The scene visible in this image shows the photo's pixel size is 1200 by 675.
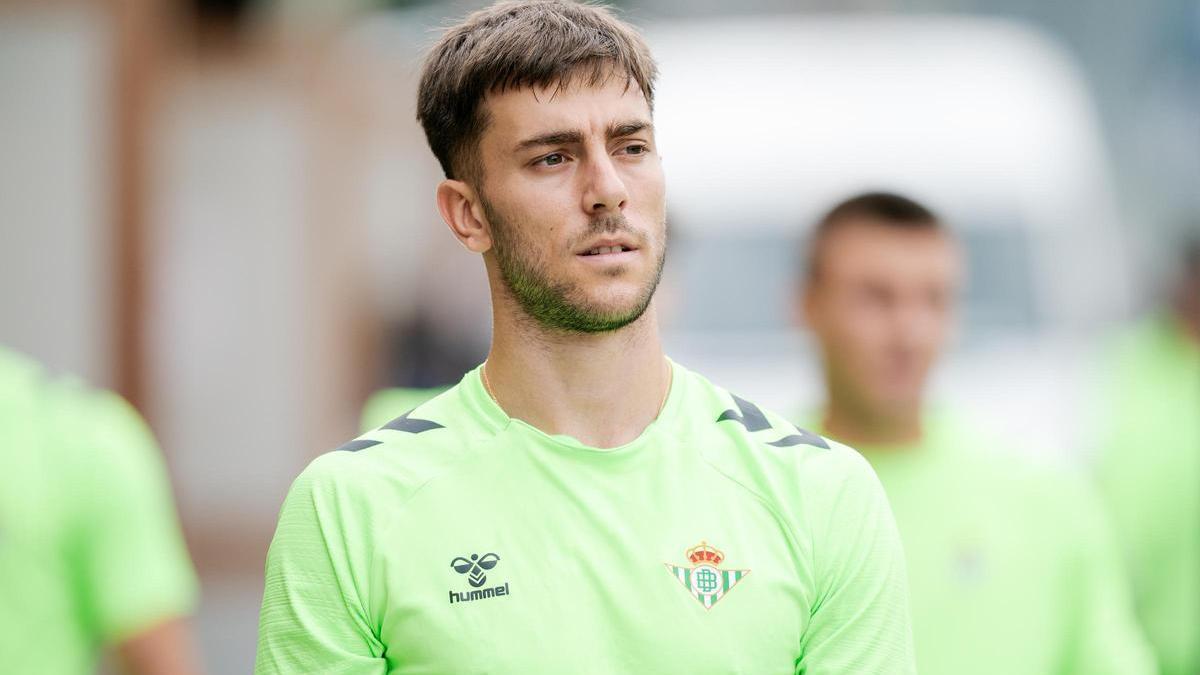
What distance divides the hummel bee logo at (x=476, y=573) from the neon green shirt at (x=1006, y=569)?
162 centimetres

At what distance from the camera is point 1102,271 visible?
12008 millimetres

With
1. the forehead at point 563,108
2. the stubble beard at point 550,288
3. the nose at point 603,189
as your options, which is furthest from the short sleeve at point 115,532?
the nose at point 603,189

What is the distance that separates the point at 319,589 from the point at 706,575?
662 mm

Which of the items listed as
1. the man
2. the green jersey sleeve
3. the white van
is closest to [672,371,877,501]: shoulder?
the man

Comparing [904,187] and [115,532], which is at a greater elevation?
[904,187]

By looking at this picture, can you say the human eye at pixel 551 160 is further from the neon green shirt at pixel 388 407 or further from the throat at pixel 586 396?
the neon green shirt at pixel 388 407

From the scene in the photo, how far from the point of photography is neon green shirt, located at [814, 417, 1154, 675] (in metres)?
4.50

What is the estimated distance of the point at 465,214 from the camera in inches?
137

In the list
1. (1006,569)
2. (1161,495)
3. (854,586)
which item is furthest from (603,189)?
(1161,495)

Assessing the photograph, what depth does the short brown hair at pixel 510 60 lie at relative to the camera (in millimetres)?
3326

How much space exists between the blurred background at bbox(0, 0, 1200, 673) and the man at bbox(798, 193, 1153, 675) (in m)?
4.22

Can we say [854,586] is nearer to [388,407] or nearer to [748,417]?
[748,417]

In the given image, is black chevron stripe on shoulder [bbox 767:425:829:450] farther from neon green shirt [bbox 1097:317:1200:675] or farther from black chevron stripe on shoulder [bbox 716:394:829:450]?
neon green shirt [bbox 1097:317:1200:675]

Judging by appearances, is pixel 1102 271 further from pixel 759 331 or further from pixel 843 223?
pixel 843 223
